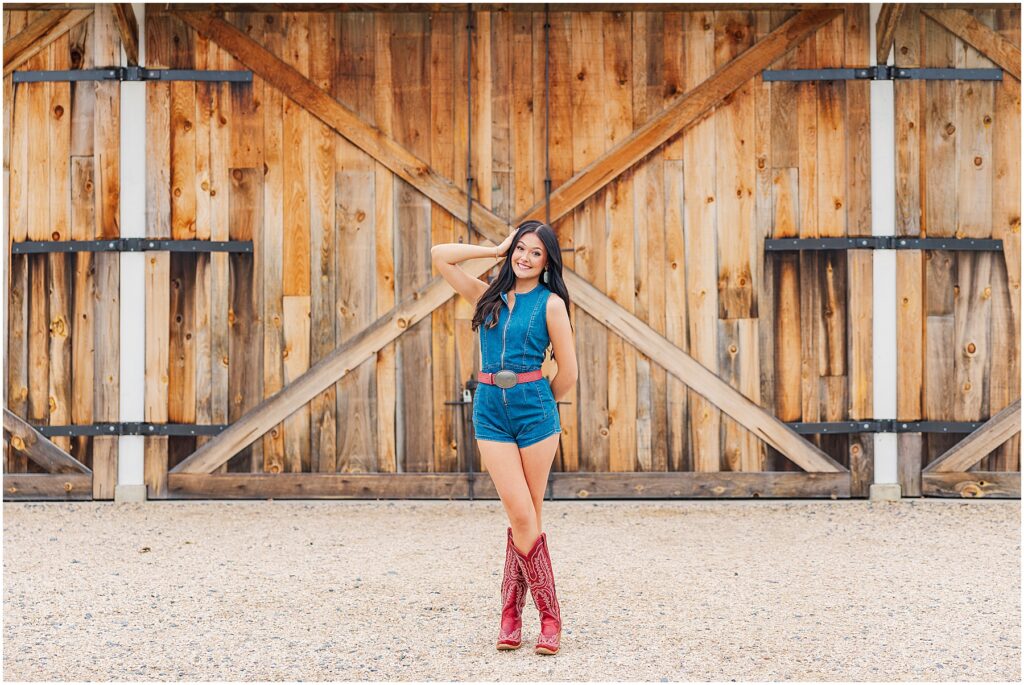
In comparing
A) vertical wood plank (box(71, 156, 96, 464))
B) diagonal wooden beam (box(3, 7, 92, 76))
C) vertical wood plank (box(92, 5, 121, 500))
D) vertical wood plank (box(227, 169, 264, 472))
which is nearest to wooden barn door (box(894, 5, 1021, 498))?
vertical wood plank (box(227, 169, 264, 472))

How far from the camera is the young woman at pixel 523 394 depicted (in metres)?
3.30

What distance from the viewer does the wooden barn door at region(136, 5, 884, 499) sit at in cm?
622

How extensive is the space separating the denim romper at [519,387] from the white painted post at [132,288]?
3.67m

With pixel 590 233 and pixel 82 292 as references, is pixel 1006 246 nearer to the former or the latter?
pixel 590 233

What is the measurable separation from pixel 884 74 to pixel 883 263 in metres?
1.21

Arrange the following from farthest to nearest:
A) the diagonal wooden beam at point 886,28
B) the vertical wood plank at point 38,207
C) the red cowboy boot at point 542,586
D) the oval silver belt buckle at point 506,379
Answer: the vertical wood plank at point 38,207
the diagonal wooden beam at point 886,28
the red cowboy boot at point 542,586
the oval silver belt buckle at point 506,379

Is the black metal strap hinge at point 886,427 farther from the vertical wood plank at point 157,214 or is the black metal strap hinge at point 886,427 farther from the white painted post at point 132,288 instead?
the white painted post at point 132,288

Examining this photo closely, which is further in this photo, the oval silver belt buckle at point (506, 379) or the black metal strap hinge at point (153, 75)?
the black metal strap hinge at point (153, 75)

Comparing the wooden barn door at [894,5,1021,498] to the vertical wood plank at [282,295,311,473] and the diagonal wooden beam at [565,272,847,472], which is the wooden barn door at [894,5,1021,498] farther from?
the vertical wood plank at [282,295,311,473]

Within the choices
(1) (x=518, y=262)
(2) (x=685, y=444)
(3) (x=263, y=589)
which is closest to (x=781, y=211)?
(2) (x=685, y=444)

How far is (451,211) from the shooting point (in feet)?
20.4

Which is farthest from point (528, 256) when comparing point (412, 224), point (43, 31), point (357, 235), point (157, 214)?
point (43, 31)

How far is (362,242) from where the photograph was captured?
20.6 feet

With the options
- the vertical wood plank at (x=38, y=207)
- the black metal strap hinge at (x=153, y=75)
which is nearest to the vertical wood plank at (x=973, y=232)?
the black metal strap hinge at (x=153, y=75)
